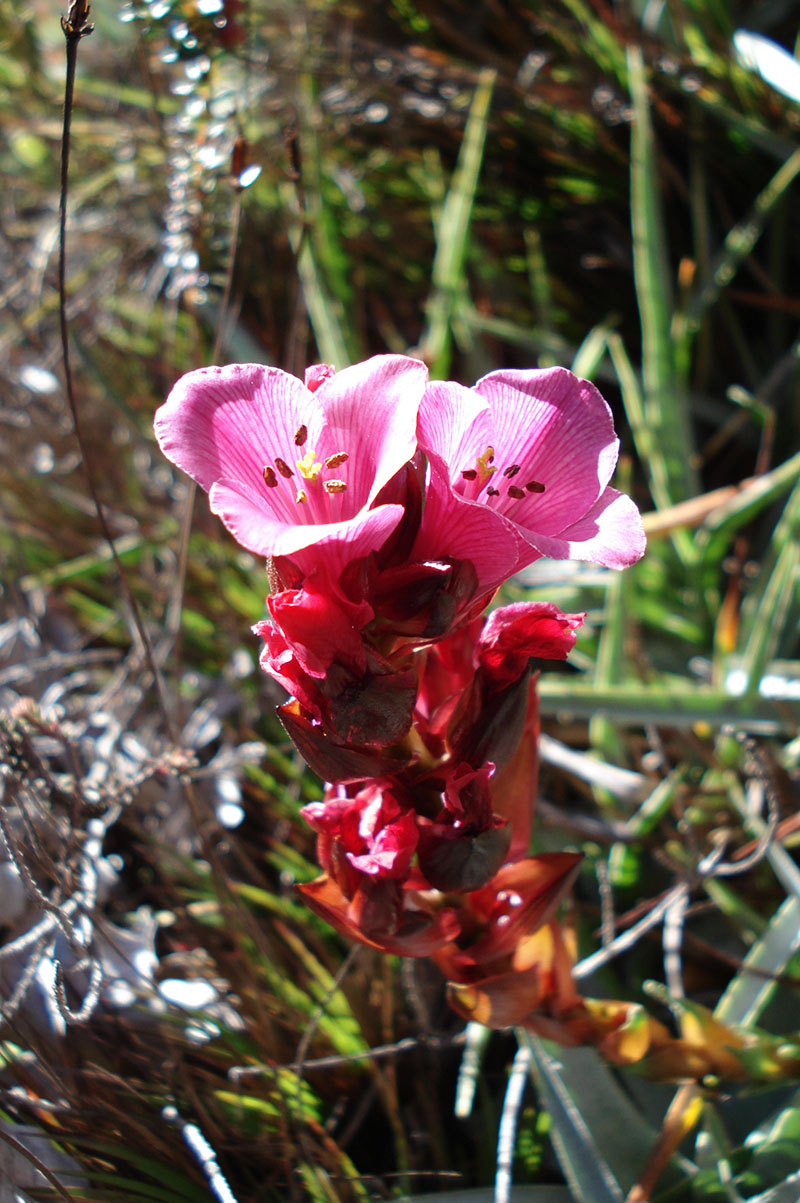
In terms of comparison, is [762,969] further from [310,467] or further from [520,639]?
[310,467]

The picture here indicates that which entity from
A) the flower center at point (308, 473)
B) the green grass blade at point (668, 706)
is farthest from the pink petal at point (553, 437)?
the green grass blade at point (668, 706)

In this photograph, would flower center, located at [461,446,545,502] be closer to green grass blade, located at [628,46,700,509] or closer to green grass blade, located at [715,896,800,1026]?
green grass blade, located at [715,896,800,1026]

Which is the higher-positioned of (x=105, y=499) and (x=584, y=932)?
(x=105, y=499)

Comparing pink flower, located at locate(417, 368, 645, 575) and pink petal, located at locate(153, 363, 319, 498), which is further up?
pink petal, located at locate(153, 363, 319, 498)

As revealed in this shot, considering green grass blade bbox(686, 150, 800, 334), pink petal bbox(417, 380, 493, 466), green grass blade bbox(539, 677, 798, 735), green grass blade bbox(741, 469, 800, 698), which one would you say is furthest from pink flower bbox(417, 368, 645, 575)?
green grass blade bbox(686, 150, 800, 334)

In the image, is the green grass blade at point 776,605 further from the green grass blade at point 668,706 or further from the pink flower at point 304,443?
the pink flower at point 304,443

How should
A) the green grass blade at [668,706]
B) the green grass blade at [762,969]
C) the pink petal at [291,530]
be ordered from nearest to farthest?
the pink petal at [291,530]
the green grass blade at [762,969]
the green grass blade at [668,706]

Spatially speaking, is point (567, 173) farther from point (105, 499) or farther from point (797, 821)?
point (797, 821)

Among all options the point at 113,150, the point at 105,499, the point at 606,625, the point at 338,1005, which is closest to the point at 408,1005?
the point at 338,1005
